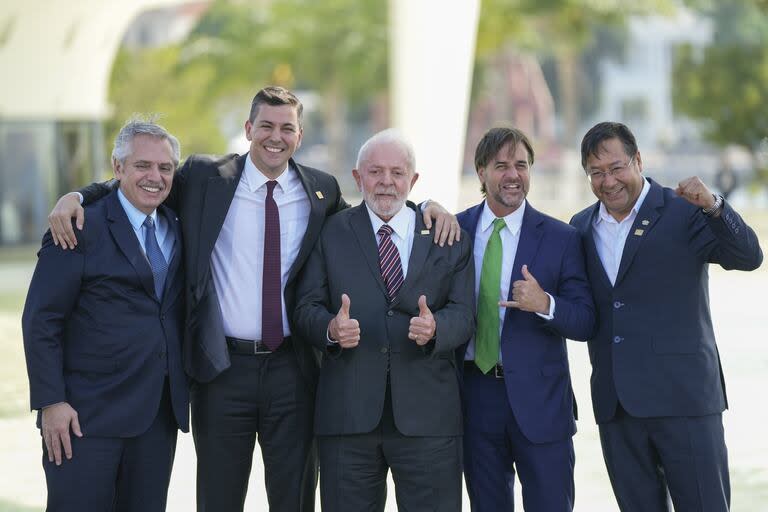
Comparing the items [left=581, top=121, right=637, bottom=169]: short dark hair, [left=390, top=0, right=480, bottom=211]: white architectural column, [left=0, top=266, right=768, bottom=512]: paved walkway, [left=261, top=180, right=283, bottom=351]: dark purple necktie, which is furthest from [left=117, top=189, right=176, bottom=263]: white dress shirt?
[left=390, top=0, right=480, bottom=211]: white architectural column

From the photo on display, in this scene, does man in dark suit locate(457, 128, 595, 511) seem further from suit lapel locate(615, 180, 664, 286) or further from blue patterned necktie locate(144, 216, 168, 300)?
blue patterned necktie locate(144, 216, 168, 300)

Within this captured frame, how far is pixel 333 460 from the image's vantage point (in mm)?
4219

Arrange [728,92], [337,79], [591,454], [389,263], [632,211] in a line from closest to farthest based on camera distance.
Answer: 1. [389,263]
2. [632,211]
3. [591,454]
4. [728,92]
5. [337,79]

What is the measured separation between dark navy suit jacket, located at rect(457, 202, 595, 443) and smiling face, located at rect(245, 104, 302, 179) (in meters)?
1.06

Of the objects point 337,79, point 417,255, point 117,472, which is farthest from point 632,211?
point 337,79

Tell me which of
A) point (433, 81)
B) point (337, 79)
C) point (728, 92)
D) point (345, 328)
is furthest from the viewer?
point (337, 79)

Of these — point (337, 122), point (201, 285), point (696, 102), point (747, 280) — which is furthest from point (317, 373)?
point (337, 122)

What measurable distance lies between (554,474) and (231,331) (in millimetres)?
1471

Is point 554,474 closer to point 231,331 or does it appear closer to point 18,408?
point 231,331

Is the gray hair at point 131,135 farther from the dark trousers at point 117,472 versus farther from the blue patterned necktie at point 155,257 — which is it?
the dark trousers at point 117,472

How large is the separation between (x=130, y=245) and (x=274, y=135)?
32.0 inches

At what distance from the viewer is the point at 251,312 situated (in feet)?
14.8

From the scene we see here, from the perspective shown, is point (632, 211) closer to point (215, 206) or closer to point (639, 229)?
point (639, 229)

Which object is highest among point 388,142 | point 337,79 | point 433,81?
point 337,79
